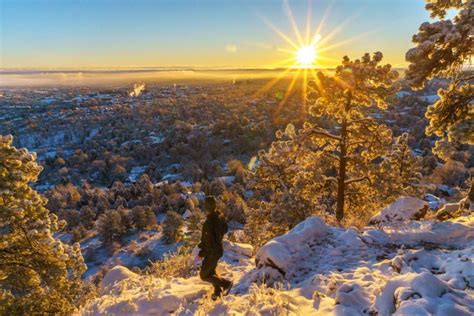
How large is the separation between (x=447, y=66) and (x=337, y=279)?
7.59 metres

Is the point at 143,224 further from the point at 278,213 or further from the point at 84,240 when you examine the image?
the point at 278,213

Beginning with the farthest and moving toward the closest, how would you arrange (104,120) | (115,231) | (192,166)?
(104,120) → (192,166) → (115,231)

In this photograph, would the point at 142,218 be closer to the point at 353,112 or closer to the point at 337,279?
the point at 353,112

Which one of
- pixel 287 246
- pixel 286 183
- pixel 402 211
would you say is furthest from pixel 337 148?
pixel 287 246

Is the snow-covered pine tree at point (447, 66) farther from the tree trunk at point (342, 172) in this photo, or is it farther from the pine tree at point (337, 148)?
the tree trunk at point (342, 172)

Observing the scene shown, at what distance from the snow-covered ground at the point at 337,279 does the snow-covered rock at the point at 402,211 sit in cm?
56

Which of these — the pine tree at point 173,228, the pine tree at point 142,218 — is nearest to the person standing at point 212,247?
the pine tree at point 173,228

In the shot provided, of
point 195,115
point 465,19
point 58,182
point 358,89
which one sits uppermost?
point 465,19

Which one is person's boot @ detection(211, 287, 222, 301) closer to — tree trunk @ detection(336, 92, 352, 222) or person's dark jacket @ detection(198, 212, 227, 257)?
person's dark jacket @ detection(198, 212, 227, 257)

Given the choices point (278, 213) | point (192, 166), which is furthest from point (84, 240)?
point (278, 213)

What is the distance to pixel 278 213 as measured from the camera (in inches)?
602

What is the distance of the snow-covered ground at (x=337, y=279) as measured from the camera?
507cm

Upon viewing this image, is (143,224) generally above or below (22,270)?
below

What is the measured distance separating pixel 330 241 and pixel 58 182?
110 metres
